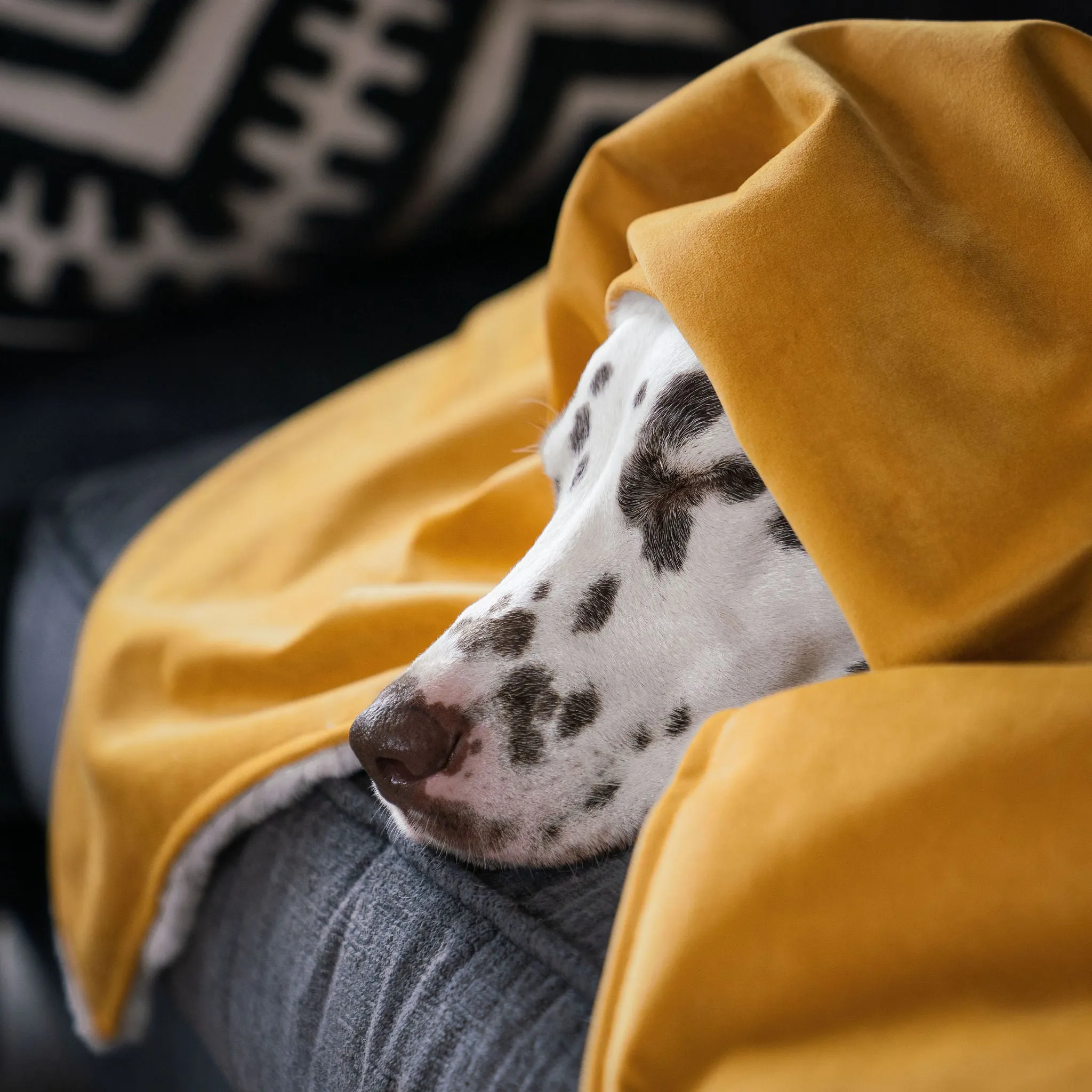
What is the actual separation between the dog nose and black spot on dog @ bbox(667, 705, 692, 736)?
0.19m

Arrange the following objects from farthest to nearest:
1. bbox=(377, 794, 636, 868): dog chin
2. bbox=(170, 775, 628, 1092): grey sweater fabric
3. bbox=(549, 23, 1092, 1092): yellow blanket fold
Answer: bbox=(377, 794, 636, 868): dog chin, bbox=(170, 775, 628, 1092): grey sweater fabric, bbox=(549, 23, 1092, 1092): yellow blanket fold

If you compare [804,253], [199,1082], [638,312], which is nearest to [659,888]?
[804,253]

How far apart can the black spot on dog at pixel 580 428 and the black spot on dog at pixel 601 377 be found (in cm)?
2

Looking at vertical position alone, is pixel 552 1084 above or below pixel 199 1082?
above

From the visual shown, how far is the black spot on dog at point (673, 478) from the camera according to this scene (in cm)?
109

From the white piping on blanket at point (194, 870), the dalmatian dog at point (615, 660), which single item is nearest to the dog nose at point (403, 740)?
the dalmatian dog at point (615, 660)

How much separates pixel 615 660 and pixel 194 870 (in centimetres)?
57

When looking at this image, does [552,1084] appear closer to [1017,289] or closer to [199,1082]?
[1017,289]

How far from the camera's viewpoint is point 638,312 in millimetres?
1248

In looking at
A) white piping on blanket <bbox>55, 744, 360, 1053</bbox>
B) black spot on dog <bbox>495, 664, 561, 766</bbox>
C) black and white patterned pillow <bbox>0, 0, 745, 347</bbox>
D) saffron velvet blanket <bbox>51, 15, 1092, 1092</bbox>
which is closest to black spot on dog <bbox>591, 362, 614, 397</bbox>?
saffron velvet blanket <bbox>51, 15, 1092, 1092</bbox>

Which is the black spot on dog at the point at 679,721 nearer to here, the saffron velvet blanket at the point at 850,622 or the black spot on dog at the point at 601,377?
the saffron velvet blanket at the point at 850,622

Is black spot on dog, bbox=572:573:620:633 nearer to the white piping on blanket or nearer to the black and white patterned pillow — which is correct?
the white piping on blanket

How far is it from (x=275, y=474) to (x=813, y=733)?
143cm

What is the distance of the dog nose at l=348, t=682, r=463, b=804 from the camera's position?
3.34ft
